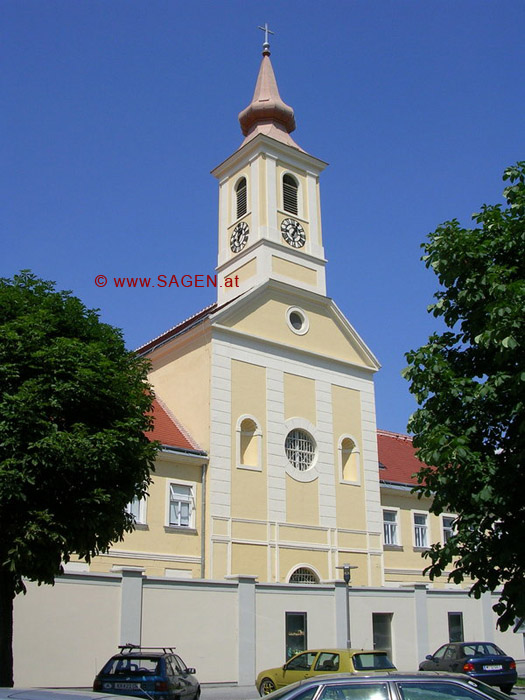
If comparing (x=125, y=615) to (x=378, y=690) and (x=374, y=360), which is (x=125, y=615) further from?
(x=374, y=360)

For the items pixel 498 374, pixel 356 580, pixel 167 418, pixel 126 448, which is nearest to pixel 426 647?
pixel 356 580

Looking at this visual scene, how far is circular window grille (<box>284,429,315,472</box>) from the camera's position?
1216 inches

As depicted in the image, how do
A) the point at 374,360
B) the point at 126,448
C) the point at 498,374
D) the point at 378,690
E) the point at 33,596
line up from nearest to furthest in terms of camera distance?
the point at 378,690, the point at 498,374, the point at 126,448, the point at 33,596, the point at 374,360

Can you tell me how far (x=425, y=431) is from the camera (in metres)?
12.2

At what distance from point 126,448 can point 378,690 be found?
9.09 meters

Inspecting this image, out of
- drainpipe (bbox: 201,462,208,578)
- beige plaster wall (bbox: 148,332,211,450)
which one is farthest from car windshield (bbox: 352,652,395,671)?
beige plaster wall (bbox: 148,332,211,450)

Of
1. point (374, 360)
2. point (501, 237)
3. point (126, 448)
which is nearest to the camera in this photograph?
point (501, 237)

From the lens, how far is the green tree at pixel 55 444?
14195 mm

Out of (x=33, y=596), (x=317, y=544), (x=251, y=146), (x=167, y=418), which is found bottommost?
(x=33, y=596)

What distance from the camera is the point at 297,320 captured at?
33562 mm

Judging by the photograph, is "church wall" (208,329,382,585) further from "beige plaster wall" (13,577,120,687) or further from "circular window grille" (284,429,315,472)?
"beige plaster wall" (13,577,120,687)

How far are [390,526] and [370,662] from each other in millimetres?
17486

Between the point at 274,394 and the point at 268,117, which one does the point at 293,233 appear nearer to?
the point at 268,117

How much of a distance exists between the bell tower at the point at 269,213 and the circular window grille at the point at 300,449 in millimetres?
6567
